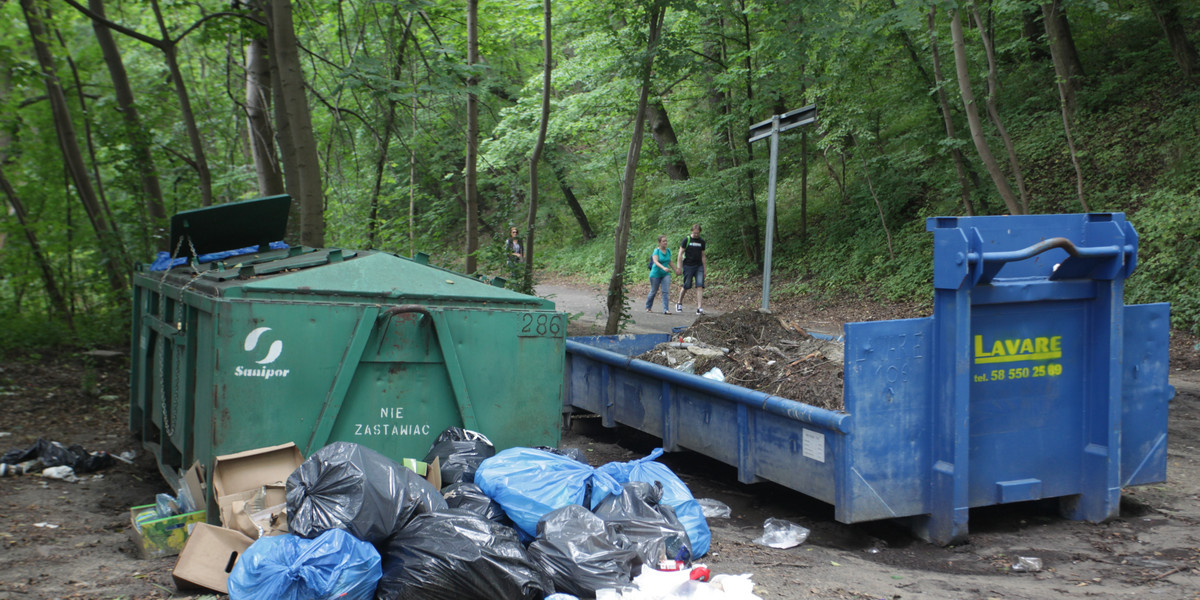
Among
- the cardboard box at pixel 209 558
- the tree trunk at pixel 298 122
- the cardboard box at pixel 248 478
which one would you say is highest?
the tree trunk at pixel 298 122

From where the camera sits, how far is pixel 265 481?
4352 mm

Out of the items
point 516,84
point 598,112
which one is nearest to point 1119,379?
point 598,112

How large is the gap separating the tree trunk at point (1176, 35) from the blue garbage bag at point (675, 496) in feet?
44.9

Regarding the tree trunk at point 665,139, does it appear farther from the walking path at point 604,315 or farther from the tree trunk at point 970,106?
the tree trunk at point 970,106

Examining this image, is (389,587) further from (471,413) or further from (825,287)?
(825,287)

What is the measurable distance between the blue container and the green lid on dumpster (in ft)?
6.03

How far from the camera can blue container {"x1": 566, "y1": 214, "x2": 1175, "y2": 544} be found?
463 cm

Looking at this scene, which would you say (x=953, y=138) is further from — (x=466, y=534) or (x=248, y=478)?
(x=248, y=478)

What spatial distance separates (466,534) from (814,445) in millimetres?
2197

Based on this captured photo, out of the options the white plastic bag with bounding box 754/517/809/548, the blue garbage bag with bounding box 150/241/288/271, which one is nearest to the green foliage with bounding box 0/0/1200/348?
the blue garbage bag with bounding box 150/241/288/271

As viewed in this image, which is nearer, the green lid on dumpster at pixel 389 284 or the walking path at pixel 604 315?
the green lid on dumpster at pixel 389 284

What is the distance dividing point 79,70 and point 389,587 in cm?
1191

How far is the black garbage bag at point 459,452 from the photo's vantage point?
14.9ft

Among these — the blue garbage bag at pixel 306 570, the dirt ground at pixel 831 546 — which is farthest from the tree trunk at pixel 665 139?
the blue garbage bag at pixel 306 570
